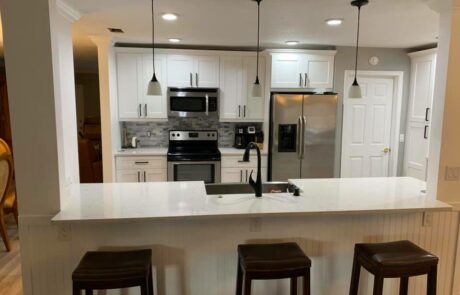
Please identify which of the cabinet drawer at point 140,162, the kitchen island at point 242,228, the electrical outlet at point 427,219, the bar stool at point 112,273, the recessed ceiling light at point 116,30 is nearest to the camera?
the bar stool at point 112,273

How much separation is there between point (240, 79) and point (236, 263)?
2.94m

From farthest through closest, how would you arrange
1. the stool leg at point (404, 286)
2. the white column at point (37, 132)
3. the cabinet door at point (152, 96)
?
the cabinet door at point (152, 96), the stool leg at point (404, 286), the white column at point (37, 132)

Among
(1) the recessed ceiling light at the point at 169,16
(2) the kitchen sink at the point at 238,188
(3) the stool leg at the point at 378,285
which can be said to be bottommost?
(3) the stool leg at the point at 378,285

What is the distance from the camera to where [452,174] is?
2.32 m

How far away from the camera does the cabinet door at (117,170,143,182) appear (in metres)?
4.32

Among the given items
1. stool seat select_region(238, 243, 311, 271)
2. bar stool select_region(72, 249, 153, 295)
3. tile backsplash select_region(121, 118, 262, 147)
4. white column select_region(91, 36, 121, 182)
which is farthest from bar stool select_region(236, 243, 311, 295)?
tile backsplash select_region(121, 118, 262, 147)

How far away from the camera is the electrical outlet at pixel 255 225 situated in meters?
2.17

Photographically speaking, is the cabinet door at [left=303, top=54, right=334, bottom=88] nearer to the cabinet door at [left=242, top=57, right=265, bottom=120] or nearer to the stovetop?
the cabinet door at [left=242, top=57, right=265, bottom=120]

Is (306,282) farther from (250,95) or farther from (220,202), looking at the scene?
(250,95)

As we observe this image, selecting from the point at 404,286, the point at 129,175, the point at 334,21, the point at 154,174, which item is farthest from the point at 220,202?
the point at 129,175

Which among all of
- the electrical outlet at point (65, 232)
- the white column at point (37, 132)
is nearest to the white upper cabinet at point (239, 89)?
the white column at point (37, 132)

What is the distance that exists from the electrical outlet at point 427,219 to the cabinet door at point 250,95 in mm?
2690

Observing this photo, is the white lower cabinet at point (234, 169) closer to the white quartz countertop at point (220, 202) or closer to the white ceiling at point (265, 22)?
the white ceiling at point (265, 22)

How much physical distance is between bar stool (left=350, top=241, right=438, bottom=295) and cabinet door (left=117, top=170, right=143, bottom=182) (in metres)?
3.06
